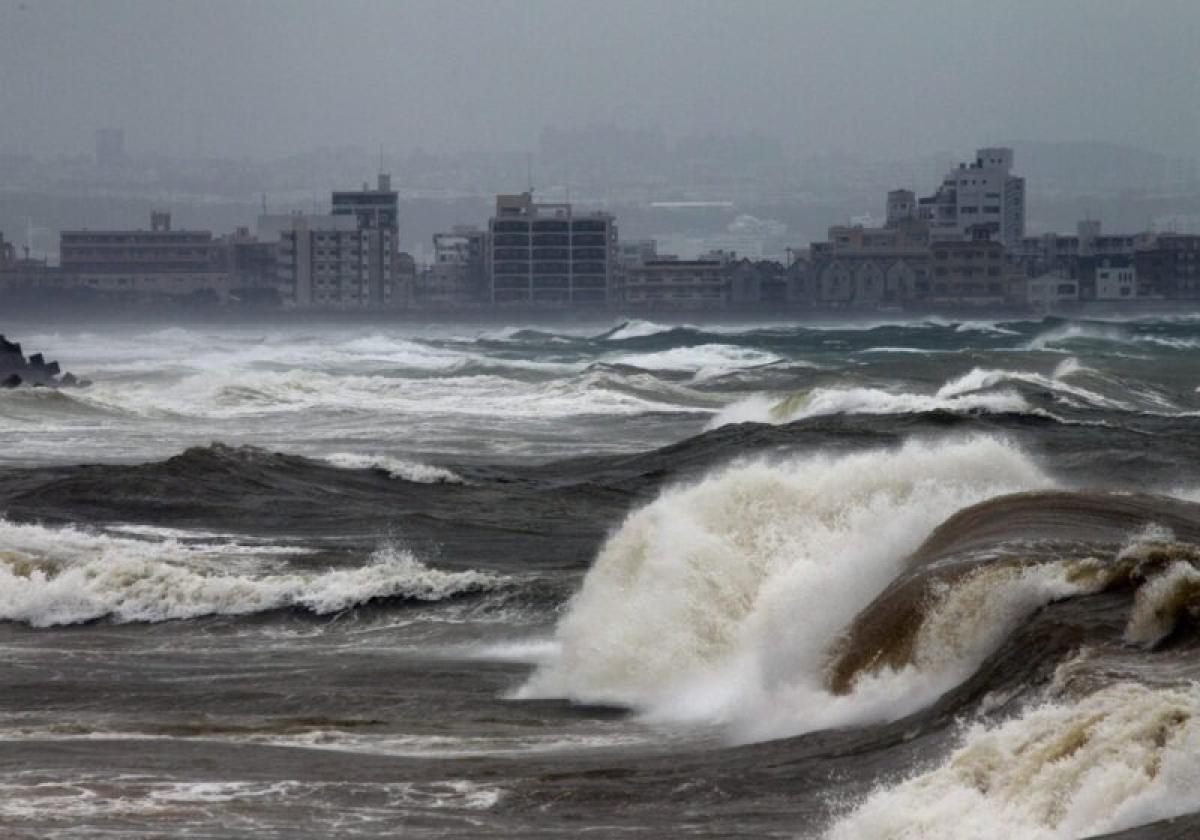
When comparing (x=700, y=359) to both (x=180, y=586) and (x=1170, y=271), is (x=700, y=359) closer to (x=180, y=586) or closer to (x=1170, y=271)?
(x=180, y=586)

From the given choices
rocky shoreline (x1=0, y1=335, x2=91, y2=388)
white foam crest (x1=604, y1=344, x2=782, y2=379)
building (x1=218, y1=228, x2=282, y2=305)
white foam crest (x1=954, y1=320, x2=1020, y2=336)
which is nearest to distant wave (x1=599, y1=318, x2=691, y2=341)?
white foam crest (x1=954, y1=320, x2=1020, y2=336)

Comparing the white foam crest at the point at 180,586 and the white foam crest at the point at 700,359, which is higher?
the white foam crest at the point at 180,586

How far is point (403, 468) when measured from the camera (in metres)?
29.9

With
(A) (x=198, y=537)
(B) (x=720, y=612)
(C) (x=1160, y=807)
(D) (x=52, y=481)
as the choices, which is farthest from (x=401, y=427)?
(C) (x=1160, y=807)

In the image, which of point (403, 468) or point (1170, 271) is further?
point (1170, 271)

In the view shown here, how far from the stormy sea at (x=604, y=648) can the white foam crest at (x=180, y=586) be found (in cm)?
4

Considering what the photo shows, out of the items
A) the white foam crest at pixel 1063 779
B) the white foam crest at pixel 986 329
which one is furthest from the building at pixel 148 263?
the white foam crest at pixel 1063 779

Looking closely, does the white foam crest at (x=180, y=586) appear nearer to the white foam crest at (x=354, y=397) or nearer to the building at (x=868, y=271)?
the white foam crest at (x=354, y=397)

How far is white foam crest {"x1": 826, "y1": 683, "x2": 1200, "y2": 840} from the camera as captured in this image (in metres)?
8.87

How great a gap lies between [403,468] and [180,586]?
10.5 meters

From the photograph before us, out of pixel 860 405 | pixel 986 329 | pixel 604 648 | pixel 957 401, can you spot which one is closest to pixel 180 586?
pixel 604 648

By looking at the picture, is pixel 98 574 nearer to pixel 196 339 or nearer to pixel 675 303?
pixel 196 339

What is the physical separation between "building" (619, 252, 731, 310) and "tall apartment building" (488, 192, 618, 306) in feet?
8.89

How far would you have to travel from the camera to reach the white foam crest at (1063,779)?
8.87m
